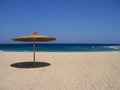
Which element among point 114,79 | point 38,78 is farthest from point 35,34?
point 114,79

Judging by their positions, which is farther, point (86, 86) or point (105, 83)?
point (105, 83)

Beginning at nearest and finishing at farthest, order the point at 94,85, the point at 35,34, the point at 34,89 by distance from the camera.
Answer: the point at 34,89 → the point at 94,85 → the point at 35,34

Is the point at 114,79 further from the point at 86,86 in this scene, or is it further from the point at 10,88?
the point at 10,88

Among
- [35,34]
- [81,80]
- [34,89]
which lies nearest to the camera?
[34,89]

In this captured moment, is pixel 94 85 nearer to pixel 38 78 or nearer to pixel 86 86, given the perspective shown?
pixel 86 86

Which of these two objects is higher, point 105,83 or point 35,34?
point 35,34

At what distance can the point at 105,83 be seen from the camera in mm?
4016

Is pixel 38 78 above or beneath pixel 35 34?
beneath

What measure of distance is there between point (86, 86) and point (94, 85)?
215 millimetres

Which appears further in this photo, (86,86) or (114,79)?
(114,79)

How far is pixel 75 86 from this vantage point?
377cm

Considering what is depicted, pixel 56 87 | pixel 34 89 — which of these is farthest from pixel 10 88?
pixel 56 87

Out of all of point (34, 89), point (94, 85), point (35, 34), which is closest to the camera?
point (34, 89)

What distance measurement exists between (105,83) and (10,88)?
2.12 meters
